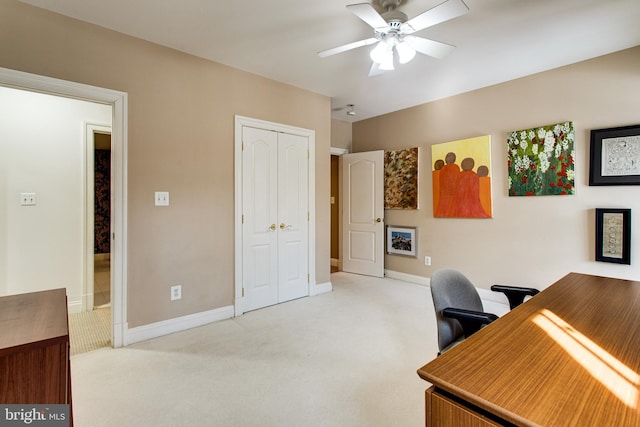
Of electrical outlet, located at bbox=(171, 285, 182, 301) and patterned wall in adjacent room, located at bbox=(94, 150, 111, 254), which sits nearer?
electrical outlet, located at bbox=(171, 285, 182, 301)

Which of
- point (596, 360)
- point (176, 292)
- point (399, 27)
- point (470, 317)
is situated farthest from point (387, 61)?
point (176, 292)

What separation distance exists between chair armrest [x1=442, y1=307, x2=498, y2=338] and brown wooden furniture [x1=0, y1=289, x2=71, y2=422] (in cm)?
167

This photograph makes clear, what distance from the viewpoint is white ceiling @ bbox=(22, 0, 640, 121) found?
2193mm

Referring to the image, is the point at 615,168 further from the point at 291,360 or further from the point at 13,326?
the point at 13,326

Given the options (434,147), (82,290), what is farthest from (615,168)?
(82,290)

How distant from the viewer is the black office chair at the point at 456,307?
1.56 metres

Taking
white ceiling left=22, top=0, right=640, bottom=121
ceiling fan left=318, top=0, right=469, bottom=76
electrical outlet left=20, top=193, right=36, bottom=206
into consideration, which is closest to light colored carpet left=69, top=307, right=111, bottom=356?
electrical outlet left=20, top=193, right=36, bottom=206

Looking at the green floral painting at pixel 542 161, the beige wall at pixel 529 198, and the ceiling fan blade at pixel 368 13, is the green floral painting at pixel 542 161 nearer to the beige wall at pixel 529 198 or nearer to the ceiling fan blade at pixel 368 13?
the beige wall at pixel 529 198

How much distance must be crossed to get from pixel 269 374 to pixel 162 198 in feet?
5.88

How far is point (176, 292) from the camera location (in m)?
2.87

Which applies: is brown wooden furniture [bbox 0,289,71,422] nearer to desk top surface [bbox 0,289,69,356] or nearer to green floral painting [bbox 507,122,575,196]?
desk top surface [bbox 0,289,69,356]

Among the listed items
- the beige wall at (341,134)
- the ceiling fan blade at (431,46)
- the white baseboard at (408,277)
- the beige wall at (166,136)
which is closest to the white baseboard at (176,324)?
the beige wall at (166,136)

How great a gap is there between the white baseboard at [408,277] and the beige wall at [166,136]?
259 cm

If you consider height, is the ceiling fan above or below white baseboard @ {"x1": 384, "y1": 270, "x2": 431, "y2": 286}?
above
